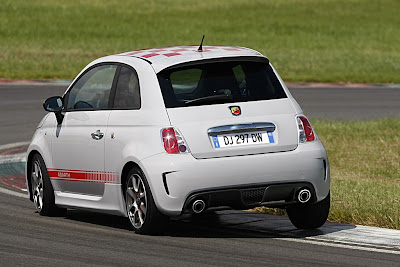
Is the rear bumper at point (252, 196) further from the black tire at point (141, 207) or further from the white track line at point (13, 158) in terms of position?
the white track line at point (13, 158)

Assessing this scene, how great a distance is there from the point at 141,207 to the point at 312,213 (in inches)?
61.3

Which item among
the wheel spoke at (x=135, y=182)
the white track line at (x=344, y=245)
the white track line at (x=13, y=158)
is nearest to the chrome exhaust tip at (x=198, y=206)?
the wheel spoke at (x=135, y=182)

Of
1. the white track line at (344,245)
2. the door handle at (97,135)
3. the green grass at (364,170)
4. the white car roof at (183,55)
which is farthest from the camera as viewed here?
the green grass at (364,170)

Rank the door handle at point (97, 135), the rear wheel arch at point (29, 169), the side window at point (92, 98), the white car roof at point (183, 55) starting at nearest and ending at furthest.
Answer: the white car roof at point (183, 55) → the door handle at point (97, 135) → the side window at point (92, 98) → the rear wheel arch at point (29, 169)

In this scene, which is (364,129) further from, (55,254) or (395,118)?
(55,254)

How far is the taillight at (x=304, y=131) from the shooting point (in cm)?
926

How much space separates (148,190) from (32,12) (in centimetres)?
5296

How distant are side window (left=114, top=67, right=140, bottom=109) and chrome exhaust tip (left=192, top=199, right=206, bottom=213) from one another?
1123 millimetres

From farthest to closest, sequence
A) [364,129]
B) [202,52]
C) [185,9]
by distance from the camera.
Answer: [185,9]
[364,129]
[202,52]

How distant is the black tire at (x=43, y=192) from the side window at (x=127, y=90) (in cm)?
139

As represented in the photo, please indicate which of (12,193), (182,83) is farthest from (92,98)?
(12,193)

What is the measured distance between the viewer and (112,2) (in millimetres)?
69000

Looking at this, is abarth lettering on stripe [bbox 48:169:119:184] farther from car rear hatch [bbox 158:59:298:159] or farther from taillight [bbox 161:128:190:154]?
car rear hatch [bbox 158:59:298:159]

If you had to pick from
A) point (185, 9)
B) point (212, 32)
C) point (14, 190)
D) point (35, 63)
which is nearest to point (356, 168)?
point (14, 190)
